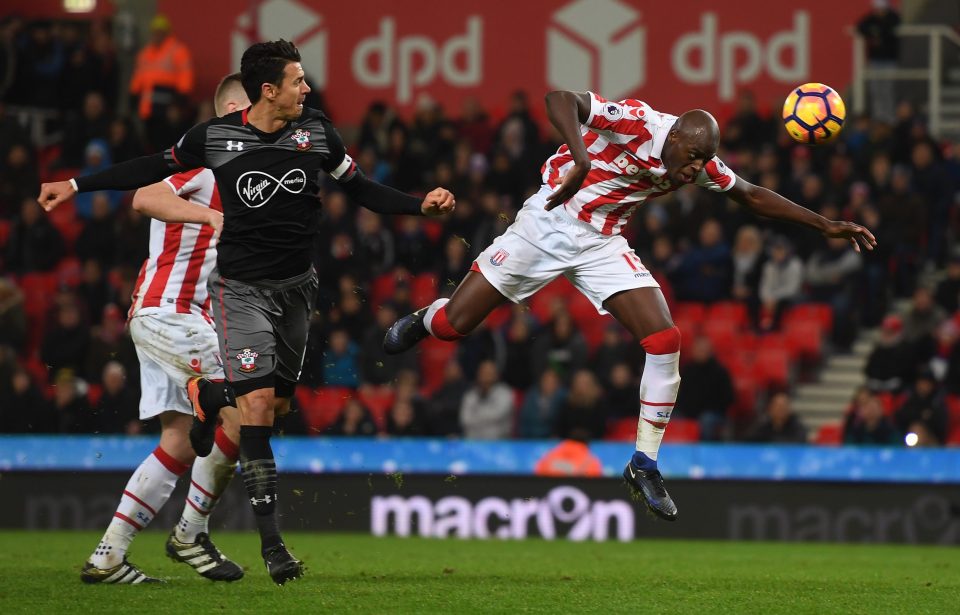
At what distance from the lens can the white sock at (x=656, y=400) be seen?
28.0 feet

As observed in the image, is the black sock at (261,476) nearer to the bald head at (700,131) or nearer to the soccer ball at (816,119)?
the bald head at (700,131)

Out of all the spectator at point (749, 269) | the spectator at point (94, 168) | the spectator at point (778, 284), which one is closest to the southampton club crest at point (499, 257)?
the spectator at point (778, 284)

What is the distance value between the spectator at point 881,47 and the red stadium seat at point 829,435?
4949 millimetres

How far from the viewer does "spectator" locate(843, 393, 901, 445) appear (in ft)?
47.4

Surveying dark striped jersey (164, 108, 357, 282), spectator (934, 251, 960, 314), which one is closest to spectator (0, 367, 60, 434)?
dark striped jersey (164, 108, 357, 282)

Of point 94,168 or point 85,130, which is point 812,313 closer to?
point 94,168

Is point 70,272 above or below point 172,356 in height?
below

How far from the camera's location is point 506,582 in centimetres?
841

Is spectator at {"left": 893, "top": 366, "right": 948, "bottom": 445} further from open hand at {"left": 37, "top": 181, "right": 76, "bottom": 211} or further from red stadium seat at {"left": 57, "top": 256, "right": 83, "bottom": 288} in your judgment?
open hand at {"left": 37, "top": 181, "right": 76, "bottom": 211}

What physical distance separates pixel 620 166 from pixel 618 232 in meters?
0.45

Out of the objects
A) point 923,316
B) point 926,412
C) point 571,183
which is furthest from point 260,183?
point 923,316

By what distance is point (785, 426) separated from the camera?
48.4 feet

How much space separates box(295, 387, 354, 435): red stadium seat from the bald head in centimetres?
708

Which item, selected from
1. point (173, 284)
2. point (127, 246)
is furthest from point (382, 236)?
point (173, 284)
